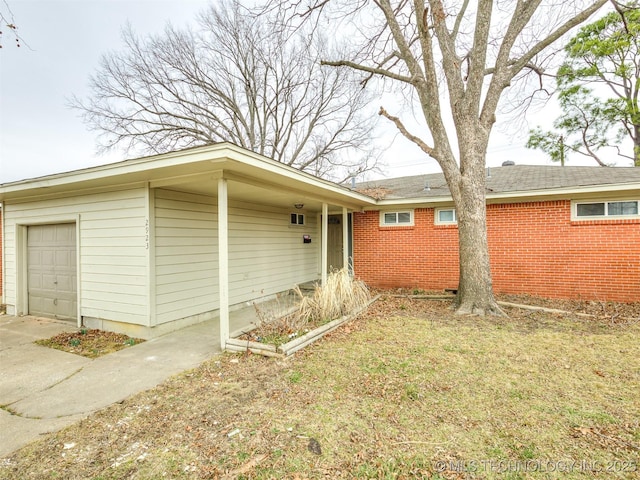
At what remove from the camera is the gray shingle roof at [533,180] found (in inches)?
268

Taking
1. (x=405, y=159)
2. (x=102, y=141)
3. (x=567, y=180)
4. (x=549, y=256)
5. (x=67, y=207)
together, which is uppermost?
(x=405, y=159)

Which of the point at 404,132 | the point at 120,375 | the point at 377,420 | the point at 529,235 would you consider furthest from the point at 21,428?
the point at 529,235

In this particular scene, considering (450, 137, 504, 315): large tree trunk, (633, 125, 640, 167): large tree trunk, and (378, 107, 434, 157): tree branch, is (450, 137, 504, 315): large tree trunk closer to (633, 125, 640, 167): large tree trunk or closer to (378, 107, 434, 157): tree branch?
(378, 107, 434, 157): tree branch

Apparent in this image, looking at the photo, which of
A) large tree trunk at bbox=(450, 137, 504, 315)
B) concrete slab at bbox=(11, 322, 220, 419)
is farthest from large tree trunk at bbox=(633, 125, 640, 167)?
concrete slab at bbox=(11, 322, 220, 419)

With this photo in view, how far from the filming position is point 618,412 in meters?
2.56

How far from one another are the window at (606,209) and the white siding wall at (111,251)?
9.38m

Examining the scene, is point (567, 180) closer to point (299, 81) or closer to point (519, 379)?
point (519, 379)

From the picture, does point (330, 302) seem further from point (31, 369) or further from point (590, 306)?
point (590, 306)

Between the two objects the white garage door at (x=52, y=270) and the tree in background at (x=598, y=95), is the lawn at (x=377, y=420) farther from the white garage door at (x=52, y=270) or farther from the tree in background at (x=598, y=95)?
the tree in background at (x=598, y=95)

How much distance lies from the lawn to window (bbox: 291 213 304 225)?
550 cm

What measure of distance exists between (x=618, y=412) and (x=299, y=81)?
16656 millimetres

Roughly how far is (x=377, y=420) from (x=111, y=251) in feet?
16.9

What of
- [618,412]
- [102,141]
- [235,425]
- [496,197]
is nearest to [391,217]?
[496,197]

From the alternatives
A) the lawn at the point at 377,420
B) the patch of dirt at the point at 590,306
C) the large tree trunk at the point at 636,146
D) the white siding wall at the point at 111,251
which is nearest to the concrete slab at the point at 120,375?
the lawn at the point at 377,420
